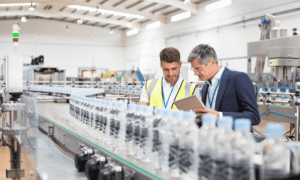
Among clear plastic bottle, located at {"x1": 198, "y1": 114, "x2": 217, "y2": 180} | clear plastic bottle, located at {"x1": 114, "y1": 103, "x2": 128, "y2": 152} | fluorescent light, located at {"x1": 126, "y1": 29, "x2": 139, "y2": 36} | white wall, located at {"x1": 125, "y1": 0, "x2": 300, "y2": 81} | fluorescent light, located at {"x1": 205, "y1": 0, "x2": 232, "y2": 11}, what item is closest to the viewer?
clear plastic bottle, located at {"x1": 198, "y1": 114, "x2": 217, "y2": 180}

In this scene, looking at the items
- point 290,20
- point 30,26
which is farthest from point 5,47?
point 290,20

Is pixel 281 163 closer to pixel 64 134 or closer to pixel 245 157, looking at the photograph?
A: pixel 245 157

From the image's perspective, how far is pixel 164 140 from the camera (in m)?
1.02

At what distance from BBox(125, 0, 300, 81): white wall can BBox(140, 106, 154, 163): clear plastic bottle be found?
29.5 feet

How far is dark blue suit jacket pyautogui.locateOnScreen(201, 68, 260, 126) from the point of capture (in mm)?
1600

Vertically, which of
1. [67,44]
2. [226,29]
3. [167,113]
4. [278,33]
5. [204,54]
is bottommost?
[167,113]

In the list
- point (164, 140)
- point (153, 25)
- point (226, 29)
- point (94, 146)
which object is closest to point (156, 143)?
point (164, 140)

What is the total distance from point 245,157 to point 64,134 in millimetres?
1718

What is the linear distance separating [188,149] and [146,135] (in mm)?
275

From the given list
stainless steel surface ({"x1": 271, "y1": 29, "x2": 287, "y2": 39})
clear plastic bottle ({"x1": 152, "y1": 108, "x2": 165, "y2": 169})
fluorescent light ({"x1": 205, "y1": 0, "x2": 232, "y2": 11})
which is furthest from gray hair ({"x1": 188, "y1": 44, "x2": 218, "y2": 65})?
fluorescent light ({"x1": 205, "y1": 0, "x2": 232, "y2": 11})

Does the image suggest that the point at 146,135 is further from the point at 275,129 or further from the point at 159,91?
the point at 159,91

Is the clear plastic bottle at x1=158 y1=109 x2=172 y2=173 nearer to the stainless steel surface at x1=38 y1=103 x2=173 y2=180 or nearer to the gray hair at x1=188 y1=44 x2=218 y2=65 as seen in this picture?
the stainless steel surface at x1=38 y1=103 x2=173 y2=180

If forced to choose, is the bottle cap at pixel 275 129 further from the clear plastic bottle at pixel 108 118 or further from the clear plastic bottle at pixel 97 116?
the clear plastic bottle at pixel 97 116

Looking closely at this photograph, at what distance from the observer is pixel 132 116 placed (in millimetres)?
1256
